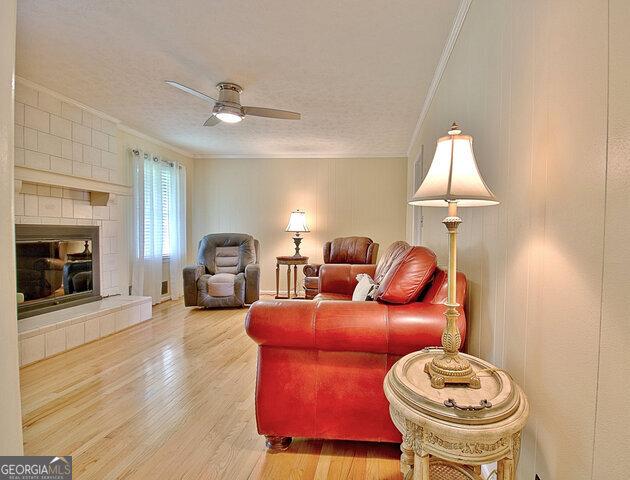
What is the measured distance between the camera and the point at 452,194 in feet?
3.23

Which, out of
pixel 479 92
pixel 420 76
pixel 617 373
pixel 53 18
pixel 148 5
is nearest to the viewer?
pixel 617 373

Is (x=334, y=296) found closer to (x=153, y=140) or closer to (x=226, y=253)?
(x=226, y=253)

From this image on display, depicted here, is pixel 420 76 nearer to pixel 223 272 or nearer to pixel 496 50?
pixel 496 50

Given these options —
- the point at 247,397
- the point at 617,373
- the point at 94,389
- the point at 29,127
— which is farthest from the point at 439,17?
the point at 29,127

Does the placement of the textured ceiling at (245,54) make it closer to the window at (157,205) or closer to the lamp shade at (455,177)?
the window at (157,205)

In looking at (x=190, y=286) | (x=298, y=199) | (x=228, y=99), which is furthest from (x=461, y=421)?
(x=298, y=199)

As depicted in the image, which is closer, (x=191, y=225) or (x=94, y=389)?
(x=94, y=389)

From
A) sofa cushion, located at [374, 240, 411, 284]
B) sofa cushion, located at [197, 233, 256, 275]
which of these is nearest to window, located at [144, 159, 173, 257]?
sofa cushion, located at [197, 233, 256, 275]

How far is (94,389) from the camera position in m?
2.23

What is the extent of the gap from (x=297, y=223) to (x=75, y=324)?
10.1ft

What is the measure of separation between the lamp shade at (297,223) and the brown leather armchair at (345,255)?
695 mm

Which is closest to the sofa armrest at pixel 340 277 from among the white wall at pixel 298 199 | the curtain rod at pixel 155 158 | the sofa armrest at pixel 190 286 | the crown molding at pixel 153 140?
the sofa armrest at pixel 190 286

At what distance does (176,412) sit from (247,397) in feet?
1.44

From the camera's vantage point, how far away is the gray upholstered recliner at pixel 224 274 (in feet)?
14.5
